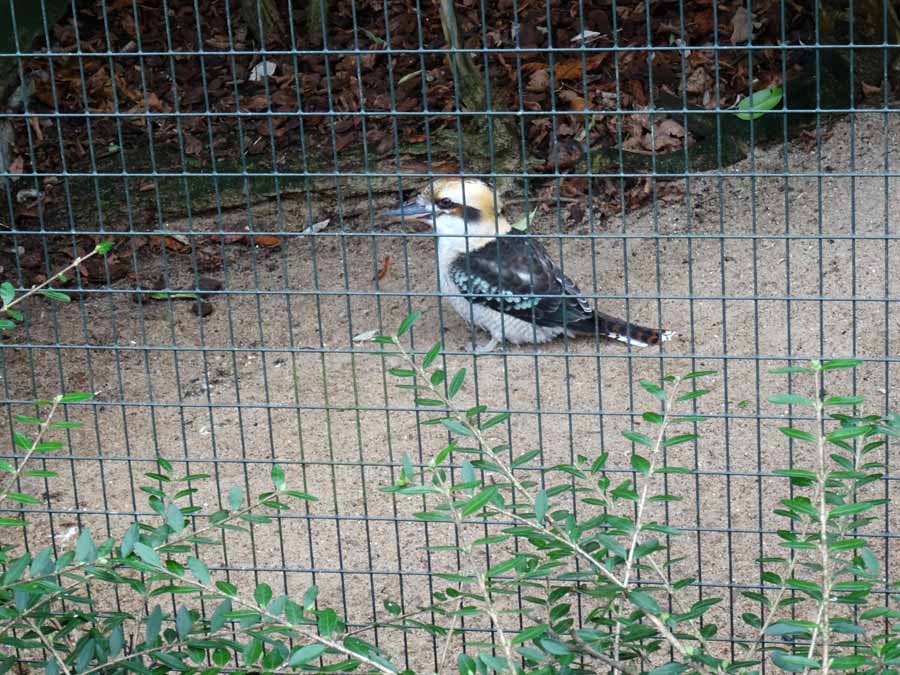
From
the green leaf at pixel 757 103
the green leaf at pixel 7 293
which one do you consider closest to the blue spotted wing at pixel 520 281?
the green leaf at pixel 757 103

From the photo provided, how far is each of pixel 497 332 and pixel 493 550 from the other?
7.76 ft

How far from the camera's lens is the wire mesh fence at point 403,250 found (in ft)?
16.0

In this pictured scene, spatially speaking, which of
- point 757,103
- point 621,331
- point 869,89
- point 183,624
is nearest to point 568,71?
point 869,89

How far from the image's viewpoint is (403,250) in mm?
5570

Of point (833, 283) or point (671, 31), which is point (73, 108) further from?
point (833, 283)

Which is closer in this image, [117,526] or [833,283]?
[117,526]

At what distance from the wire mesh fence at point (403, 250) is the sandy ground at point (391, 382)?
0.06ft

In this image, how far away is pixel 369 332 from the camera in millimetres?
6625

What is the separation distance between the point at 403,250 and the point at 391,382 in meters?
0.69

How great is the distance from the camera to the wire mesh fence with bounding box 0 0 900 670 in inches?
192

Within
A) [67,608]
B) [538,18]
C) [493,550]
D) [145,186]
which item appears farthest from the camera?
[538,18]

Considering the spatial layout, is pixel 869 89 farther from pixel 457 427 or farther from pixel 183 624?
A: pixel 183 624

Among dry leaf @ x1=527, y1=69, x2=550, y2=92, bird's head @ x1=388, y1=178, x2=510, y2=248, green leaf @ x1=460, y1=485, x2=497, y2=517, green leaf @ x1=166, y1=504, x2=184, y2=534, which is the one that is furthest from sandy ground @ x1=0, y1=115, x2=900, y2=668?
dry leaf @ x1=527, y1=69, x2=550, y2=92

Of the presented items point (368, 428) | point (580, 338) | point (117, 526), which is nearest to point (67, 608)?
point (117, 526)
